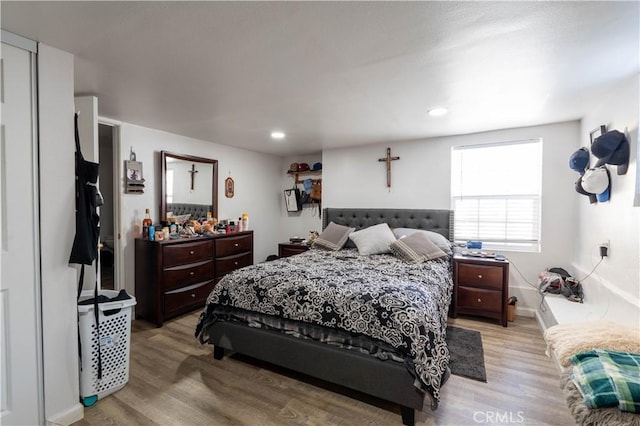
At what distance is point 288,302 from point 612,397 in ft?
5.72

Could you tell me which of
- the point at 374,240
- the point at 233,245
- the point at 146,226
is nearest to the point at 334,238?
the point at 374,240

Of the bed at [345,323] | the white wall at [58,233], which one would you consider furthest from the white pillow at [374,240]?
the white wall at [58,233]

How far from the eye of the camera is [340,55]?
1.84 m

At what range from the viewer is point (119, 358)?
212 cm

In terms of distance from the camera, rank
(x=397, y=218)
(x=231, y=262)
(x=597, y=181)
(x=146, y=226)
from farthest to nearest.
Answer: (x=397, y=218)
(x=231, y=262)
(x=146, y=226)
(x=597, y=181)

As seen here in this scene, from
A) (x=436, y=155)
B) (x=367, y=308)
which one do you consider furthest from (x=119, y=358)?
(x=436, y=155)

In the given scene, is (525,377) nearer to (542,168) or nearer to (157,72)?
(542,168)

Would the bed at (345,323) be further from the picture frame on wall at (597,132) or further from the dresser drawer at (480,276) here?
the picture frame on wall at (597,132)

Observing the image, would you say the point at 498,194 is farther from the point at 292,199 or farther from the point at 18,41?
the point at 18,41

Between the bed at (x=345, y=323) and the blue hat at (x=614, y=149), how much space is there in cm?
154

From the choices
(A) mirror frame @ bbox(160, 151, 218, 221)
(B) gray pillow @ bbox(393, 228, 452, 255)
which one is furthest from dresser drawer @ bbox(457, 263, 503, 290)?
(A) mirror frame @ bbox(160, 151, 218, 221)

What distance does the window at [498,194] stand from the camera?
3583mm

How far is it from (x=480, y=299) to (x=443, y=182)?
5.15 feet

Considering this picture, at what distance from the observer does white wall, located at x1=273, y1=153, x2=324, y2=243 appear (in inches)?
210
